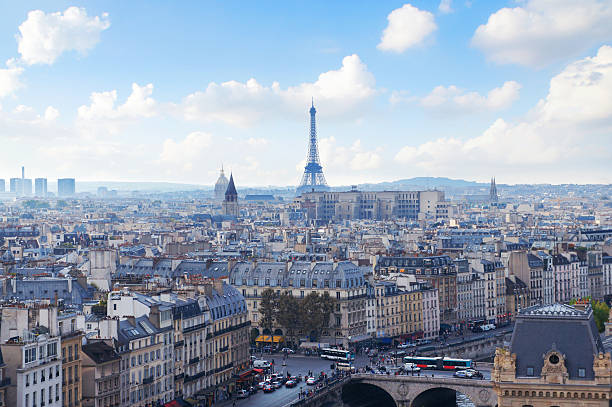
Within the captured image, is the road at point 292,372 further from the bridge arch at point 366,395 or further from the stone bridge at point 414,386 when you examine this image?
the bridge arch at point 366,395

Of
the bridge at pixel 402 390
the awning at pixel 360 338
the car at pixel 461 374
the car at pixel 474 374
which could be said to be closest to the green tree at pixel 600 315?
the car at pixel 474 374

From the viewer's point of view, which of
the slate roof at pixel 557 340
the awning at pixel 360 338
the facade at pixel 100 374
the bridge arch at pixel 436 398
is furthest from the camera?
the awning at pixel 360 338

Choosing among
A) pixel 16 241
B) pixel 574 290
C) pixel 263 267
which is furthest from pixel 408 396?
pixel 16 241

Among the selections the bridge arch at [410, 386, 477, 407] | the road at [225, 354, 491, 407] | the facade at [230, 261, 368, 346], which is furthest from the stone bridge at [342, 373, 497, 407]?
the facade at [230, 261, 368, 346]

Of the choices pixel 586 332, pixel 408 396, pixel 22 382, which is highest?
pixel 586 332

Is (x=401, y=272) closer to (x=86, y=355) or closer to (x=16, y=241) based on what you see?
(x=86, y=355)

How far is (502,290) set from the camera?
125m

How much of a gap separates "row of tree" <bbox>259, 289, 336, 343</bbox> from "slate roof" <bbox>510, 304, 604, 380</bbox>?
174 ft

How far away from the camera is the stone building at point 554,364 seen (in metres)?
43.1

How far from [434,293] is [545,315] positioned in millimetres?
67292

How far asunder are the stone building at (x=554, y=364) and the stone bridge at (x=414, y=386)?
34308mm

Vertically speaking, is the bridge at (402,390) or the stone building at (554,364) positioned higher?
the stone building at (554,364)

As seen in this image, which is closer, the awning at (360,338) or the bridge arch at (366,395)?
the bridge arch at (366,395)

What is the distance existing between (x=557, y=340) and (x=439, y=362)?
44951 millimetres
